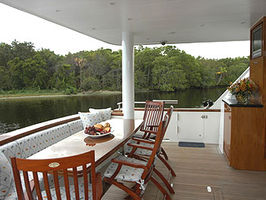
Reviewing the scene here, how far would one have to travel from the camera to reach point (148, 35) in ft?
15.6

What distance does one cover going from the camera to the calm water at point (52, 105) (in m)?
7.73

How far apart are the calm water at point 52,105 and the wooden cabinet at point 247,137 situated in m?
3.80

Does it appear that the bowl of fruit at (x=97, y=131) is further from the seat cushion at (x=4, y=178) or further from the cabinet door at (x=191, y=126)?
the cabinet door at (x=191, y=126)

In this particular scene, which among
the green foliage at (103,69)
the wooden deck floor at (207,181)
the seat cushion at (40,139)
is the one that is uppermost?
the green foliage at (103,69)

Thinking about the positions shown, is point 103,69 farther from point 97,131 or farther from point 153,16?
point 97,131

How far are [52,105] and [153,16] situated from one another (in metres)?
6.93

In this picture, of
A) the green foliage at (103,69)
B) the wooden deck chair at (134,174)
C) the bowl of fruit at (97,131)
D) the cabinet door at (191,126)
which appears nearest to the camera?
the wooden deck chair at (134,174)

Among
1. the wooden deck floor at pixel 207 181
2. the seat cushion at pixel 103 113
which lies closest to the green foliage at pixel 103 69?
the wooden deck floor at pixel 207 181

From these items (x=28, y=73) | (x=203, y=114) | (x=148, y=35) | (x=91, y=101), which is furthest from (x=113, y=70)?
(x=203, y=114)

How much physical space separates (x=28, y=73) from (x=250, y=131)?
769 centimetres

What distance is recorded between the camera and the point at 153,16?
3314mm

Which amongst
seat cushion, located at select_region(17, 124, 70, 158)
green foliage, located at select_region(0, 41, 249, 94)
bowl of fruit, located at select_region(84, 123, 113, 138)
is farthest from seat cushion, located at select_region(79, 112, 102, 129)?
green foliage, located at select_region(0, 41, 249, 94)

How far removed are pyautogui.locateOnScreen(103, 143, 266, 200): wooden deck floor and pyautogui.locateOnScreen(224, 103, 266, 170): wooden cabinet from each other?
0.16 m

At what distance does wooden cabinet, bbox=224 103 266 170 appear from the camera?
3299mm
